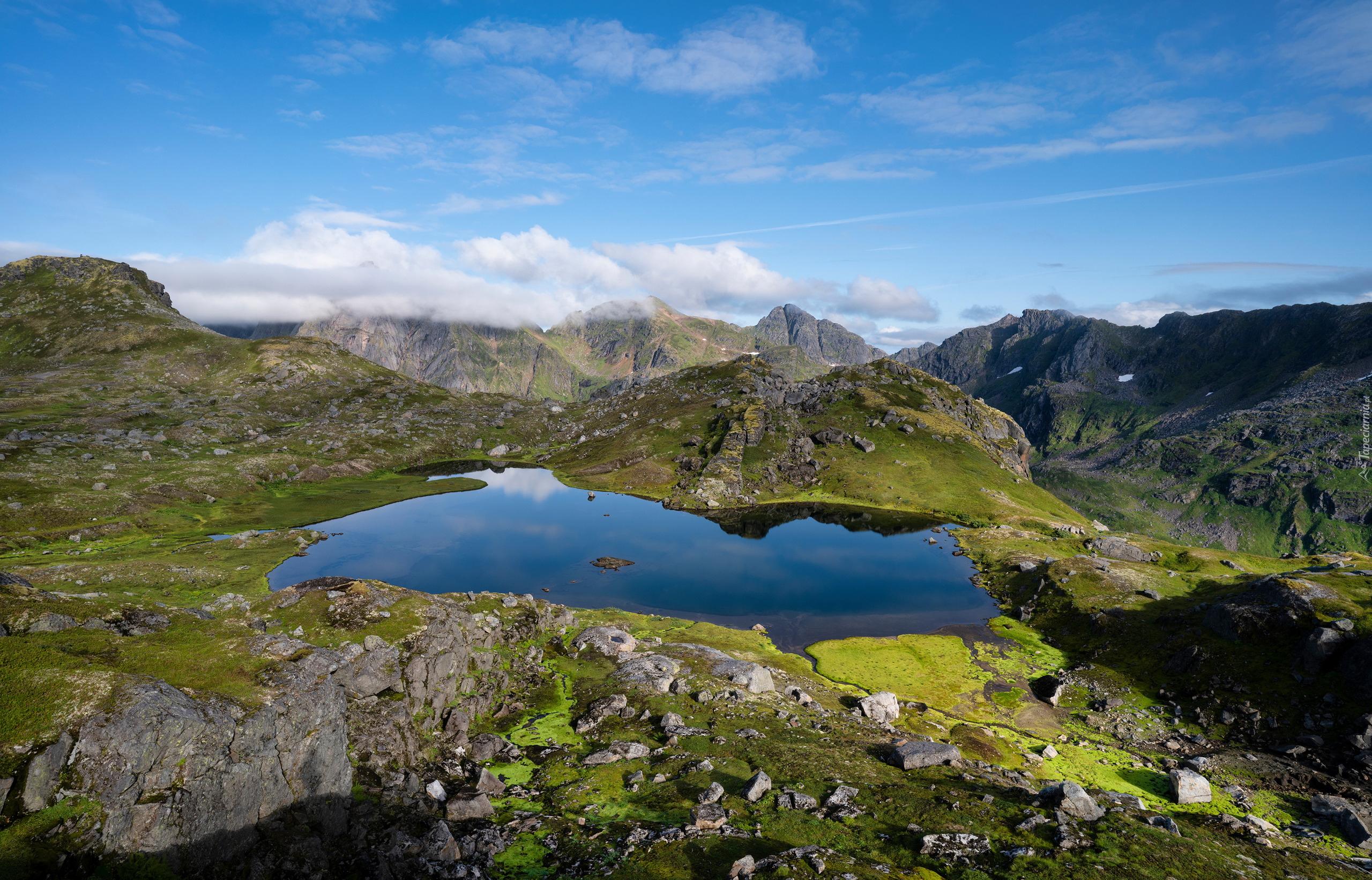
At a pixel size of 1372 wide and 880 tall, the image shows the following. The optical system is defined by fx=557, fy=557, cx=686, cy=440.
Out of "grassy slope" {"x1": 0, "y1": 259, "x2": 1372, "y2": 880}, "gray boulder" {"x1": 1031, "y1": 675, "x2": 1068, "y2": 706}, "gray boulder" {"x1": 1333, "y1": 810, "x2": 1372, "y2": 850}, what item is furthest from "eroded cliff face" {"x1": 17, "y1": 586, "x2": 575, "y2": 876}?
"gray boulder" {"x1": 1031, "y1": 675, "x2": 1068, "y2": 706}

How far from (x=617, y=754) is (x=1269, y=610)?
78.4 metres

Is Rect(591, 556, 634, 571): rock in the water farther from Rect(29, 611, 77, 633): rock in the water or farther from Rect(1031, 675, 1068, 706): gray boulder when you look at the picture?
Rect(29, 611, 77, 633): rock in the water

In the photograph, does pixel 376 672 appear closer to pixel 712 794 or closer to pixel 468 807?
pixel 468 807

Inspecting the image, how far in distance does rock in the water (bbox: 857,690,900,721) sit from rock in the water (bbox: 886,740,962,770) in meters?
14.1

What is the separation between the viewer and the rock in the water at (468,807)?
3378 cm

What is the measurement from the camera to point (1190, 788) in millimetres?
44000

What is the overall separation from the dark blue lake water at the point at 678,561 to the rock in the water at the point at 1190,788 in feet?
142

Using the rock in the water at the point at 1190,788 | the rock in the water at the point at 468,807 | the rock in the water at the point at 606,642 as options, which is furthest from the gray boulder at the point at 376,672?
the rock in the water at the point at 1190,788

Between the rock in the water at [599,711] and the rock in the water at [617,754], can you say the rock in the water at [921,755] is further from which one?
the rock in the water at [599,711]

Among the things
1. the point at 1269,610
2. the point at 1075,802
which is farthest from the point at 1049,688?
the point at 1075,802

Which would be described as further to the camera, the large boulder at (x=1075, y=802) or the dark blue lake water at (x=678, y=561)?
the dark blue lake water at (x=678, y=561)

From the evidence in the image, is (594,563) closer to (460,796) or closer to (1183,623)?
(460,796)

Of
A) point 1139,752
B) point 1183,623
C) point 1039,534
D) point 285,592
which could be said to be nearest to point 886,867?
point 1139,752

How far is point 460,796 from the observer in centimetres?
3484
